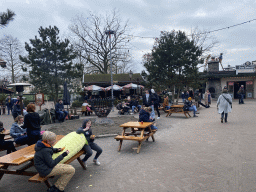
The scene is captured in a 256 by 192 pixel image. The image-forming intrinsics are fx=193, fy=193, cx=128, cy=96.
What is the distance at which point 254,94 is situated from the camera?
24.5 metres

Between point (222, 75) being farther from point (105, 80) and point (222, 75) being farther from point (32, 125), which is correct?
point (32, 125)

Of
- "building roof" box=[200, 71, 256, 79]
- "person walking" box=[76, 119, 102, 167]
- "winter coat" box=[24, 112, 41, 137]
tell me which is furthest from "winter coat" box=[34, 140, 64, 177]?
"building roof" box=[200, 71, 256, 79]

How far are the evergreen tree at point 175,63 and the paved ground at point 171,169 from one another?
9.66 m

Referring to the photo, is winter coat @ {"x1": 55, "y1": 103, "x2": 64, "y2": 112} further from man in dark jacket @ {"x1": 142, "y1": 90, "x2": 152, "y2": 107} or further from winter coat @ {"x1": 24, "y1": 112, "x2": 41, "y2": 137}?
winter coat @ {"x1": 24, "y1": 112, "x2": 41, "y2": 137}

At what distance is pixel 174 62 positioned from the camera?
1534 centimetres

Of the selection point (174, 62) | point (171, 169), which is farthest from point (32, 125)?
point (174, 62)

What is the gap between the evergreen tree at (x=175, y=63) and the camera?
15.5 metres

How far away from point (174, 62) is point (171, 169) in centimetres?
1225

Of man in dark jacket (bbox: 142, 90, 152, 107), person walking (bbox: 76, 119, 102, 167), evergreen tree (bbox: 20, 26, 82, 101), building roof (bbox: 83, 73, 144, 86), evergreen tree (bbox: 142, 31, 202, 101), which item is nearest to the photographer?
person walking (bbox: 76, 119, 102, 167)

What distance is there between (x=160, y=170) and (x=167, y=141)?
241 centimetres

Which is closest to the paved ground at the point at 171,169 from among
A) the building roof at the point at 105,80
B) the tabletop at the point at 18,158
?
the tabletop at the point at 18,158

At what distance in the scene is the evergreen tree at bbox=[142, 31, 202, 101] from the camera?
50.8 feet

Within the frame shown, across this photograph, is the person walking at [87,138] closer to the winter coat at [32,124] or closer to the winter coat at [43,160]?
the winter coat at [43,160]

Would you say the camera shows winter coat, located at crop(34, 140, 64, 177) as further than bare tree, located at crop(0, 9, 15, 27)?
No
